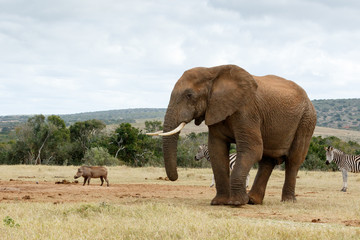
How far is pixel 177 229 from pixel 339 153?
14.8 metres

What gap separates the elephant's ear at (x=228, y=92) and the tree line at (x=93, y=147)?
2304 cm

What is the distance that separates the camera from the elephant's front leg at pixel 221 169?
10.8m

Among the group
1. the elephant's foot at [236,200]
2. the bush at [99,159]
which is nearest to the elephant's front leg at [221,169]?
the elephant's foot at [236,200]

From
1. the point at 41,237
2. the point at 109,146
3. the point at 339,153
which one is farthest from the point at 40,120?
the point at 41,237


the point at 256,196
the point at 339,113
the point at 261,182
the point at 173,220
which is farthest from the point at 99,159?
the point at 339,113

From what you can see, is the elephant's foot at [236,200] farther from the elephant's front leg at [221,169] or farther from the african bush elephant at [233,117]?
the elephant's front leg at [221,169]

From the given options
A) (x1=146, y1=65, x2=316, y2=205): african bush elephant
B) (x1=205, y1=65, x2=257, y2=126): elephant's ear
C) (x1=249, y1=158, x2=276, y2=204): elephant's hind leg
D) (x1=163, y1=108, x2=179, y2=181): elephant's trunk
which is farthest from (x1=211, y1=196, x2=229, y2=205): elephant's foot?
(x1=205, y1=65, x2=257, y2=126): elephant's ear

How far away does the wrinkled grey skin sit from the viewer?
10.2 m

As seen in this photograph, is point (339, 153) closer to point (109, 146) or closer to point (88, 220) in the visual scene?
point (88, 220)

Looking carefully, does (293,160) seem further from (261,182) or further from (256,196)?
(256,196)

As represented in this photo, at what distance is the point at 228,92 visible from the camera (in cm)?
1028

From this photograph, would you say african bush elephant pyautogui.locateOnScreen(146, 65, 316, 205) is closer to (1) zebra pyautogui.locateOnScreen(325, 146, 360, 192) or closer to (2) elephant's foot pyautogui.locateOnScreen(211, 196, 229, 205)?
(2) elephant's foot pyautogui.locateOnScreen(211, 196, 229, 205)

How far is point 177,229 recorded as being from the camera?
6.75m

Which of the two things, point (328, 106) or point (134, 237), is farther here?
point (328, 106)
